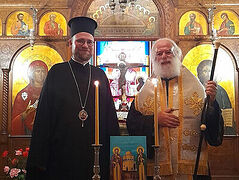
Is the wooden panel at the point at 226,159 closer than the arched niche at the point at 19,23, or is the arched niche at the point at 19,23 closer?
the wooden panel at the point at 226,159

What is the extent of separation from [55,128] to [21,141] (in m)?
4.23

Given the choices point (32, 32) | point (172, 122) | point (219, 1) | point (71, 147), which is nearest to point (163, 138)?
point (172, 122)

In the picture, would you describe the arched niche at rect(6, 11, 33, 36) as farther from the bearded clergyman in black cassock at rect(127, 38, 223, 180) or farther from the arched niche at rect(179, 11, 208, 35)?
the bearded clergyman in black cassock at rect(127, 38, 223, 180)

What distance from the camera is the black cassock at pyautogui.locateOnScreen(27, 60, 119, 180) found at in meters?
2.47

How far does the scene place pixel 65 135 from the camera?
256 cm

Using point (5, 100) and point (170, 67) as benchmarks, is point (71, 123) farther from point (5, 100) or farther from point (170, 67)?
point (5, 100)

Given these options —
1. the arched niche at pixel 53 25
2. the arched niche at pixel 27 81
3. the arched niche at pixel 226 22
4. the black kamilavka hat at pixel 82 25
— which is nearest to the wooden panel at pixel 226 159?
the arched niche at pixel 226 22

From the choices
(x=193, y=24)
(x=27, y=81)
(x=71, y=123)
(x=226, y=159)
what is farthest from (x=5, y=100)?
(x=226, y=159)

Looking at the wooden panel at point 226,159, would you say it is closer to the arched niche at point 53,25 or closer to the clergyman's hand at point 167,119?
the arched niche at point 53,25

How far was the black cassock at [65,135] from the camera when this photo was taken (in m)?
2.47

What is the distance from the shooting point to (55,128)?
260 cm

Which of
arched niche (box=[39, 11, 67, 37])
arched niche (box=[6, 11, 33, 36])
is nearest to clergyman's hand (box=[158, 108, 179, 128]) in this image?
arched niche (box=[39, 11, 67, 37])

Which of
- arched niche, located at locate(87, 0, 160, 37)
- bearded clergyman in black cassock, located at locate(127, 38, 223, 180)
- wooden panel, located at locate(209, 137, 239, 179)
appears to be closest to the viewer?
bearded clergyman in black cassock, located at locate(127, 38, 223, 180)

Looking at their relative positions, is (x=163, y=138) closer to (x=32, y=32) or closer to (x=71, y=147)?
(x=71, y=147)
